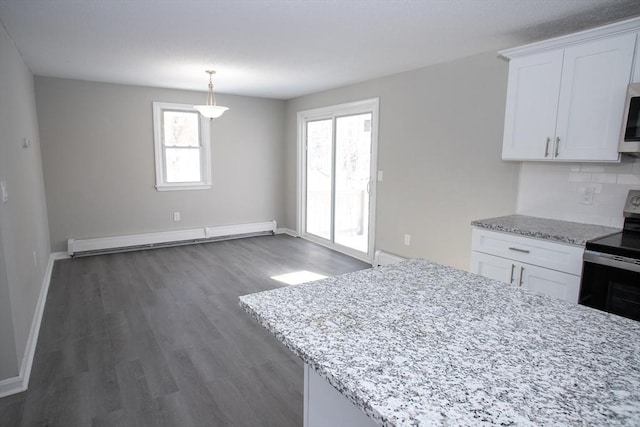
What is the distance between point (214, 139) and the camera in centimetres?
586

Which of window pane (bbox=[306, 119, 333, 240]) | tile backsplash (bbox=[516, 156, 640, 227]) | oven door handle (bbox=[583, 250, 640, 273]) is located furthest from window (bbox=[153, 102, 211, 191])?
oven door handle (bbox=[583, 250, 640, 273])

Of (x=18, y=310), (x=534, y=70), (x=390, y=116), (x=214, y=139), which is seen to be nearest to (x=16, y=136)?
(x=18, y=310)

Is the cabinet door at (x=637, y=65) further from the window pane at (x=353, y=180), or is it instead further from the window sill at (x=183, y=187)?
the window sill at (x=183, y=187)

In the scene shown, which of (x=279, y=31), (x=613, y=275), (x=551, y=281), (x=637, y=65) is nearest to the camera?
(x=613, y=275)

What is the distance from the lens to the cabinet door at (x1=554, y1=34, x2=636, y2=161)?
89.4 inches

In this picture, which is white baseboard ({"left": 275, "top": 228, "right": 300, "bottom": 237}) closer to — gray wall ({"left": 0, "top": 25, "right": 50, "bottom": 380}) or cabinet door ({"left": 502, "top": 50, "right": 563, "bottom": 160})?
gray wall ({"left": 0, "top": 25, "right": 50, "bottom": 380})

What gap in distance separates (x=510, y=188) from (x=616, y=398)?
2.74m

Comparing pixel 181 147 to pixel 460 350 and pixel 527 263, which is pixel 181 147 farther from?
pixel 460 350

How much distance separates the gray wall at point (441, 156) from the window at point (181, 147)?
8.47 feet

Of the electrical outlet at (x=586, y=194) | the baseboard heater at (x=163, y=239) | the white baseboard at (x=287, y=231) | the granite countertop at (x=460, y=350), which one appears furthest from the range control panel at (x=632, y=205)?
the baseboard heater at (x=163, y=239)

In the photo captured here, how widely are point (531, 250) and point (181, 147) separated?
4.96m

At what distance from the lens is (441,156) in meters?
3.78

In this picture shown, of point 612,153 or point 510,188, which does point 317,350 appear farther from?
point 510,188

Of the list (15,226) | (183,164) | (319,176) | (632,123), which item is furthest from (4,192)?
(319,176)
